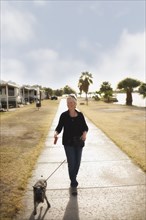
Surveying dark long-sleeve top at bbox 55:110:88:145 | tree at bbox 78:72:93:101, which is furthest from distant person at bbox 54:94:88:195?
tree at bbox 78:72:93:101

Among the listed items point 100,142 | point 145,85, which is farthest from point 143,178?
point 145,85

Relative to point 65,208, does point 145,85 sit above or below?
above

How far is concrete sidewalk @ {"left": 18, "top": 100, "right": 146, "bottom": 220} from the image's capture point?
17.3ft

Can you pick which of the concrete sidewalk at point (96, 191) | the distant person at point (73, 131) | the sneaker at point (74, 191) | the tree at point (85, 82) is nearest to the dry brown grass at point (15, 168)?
the concrete sidewalk at point (96, 191)

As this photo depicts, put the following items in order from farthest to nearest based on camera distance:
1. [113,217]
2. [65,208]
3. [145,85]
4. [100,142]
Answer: [145,85]
[100,142]
[65,208]
[113,217]

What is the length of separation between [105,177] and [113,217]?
7.34 ft

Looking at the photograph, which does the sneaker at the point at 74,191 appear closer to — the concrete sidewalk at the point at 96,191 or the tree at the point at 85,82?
the concrete sidewalk at the point at 96,191

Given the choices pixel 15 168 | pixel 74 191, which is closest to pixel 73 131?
pixel 74 191

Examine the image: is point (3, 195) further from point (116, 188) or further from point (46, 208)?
point (116, 188)

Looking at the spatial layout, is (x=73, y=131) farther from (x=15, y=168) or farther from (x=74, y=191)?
(x=15, y=168)

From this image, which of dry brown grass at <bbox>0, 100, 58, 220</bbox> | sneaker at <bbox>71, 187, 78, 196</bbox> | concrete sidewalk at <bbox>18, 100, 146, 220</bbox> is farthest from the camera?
sneaker at <bbox>71, 187, 78, 196</bbox>

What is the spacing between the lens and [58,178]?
7.27 m

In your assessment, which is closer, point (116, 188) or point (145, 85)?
point (116, 188)

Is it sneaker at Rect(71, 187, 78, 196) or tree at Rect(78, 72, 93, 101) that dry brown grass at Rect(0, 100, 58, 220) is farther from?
tree at Rect(78, 72, 93, 101)
